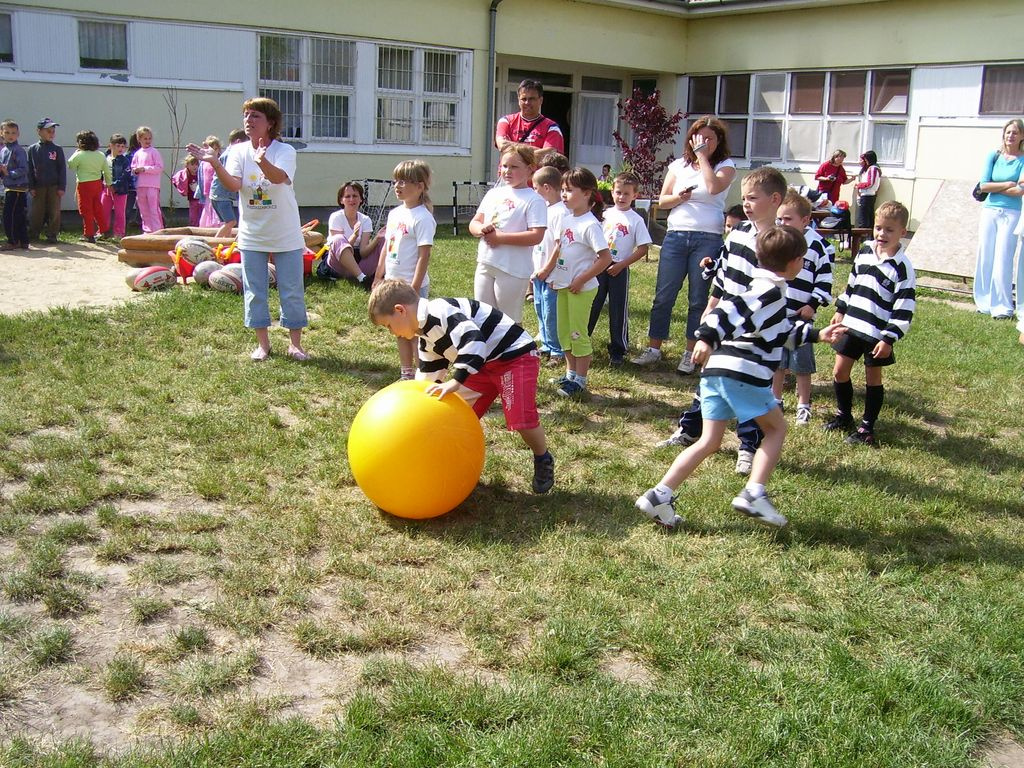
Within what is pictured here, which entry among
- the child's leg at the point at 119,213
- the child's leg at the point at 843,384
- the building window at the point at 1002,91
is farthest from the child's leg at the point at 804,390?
the building window at the point at 1002,91

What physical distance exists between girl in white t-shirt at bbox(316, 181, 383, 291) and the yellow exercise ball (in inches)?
261

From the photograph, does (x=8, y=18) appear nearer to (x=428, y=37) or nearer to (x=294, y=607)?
(x=428, y=37)

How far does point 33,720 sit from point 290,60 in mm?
17337

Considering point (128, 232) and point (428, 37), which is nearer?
point (128, 232)

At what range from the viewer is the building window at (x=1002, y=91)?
17766mm

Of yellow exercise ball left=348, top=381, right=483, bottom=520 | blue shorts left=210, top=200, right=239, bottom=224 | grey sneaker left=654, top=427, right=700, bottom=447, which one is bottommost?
grey sneaker left=654, top=427, right=700, bottom=447

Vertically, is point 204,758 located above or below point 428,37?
below

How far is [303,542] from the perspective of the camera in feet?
15.5

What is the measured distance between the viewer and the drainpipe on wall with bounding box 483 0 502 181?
20.6 metres

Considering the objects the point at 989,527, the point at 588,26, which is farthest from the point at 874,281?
the point at 588,26

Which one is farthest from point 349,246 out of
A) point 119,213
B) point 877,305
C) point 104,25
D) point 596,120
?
point 596,120

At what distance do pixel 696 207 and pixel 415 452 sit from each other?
4058 mm

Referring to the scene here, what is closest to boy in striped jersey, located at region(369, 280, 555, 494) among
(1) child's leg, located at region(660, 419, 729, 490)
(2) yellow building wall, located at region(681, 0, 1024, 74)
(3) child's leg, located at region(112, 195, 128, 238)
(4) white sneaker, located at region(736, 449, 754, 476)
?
(1) child's leg, located at region(660, 419, 729, 490)

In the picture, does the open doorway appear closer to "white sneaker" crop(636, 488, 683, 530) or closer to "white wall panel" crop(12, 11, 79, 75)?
"white wall panel" crop(12, 11, 79, 75)
